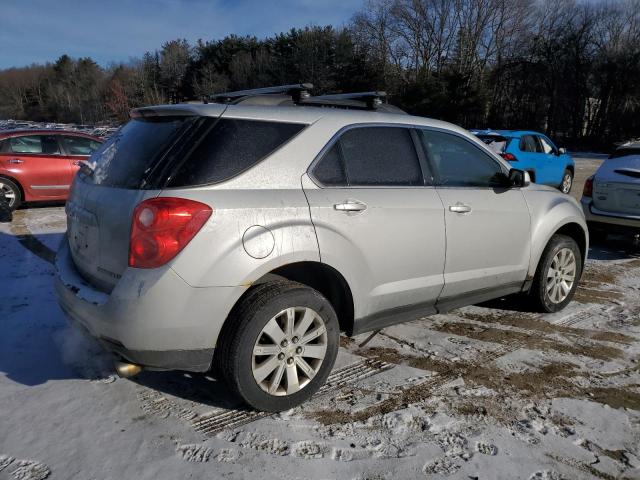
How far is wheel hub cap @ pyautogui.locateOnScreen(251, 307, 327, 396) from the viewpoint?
2881 millimetres

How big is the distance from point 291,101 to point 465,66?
5546 centimetres

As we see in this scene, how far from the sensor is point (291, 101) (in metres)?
3.47

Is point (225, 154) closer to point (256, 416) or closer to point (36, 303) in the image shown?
point (256, 416)

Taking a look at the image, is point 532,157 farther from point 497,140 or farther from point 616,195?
point 616,195

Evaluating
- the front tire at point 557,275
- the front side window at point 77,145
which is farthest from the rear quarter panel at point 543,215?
the front side window at point 77,145

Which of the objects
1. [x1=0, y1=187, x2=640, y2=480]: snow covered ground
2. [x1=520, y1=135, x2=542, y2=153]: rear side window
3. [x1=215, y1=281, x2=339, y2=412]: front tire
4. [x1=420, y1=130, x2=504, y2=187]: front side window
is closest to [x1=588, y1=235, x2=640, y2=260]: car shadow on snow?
[x1=0, y1=187, x2=640, y2=480]: snow covered ground

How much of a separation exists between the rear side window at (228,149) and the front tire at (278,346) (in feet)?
2.17

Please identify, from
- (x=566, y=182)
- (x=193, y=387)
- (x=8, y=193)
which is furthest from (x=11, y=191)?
(x=566, y=182)

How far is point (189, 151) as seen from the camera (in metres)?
2.80

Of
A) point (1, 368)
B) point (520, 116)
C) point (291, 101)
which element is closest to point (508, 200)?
point (291, 101)

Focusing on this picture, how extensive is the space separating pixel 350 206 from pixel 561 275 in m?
2.58

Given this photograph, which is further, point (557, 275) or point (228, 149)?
point (557, 275)

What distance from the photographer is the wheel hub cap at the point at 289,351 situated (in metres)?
2.88

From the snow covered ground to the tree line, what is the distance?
3408 cm
